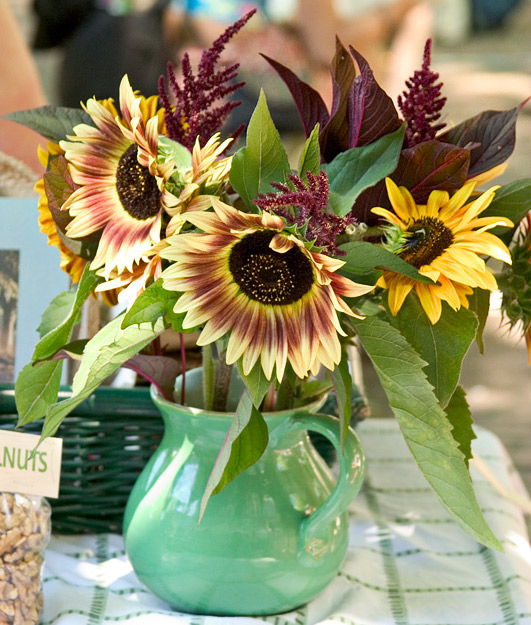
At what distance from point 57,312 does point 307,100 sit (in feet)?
0.69

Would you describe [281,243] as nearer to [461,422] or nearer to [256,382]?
[256,382]

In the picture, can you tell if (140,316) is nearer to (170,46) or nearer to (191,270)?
(191,270)

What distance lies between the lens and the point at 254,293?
442 millimetres

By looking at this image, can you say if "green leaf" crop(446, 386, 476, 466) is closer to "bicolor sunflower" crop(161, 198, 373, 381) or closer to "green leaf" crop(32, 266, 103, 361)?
"bicolor sunflower" crop(161, 198, 373, 381)

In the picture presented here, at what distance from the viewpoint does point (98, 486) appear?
687 mm

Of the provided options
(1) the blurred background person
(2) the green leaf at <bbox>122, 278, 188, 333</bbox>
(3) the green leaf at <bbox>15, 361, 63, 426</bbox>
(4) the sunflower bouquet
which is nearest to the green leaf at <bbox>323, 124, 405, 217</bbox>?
(4) the sunflower bouquet

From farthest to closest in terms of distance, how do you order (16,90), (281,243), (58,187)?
(16,90)
(58,187)
(281,243)

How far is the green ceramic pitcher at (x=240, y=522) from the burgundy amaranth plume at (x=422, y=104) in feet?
0.64

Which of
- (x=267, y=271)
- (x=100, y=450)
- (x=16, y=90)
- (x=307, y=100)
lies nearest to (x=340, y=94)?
(x=307, y=100)

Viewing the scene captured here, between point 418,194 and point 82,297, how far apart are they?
0.21 m

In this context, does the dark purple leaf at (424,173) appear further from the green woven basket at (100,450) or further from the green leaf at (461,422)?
the green woven basket at (100,450)

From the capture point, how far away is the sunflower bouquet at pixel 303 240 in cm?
43

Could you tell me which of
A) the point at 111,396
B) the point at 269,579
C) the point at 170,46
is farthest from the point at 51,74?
the point at 269,579

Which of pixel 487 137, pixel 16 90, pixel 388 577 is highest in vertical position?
pixel 16 90
